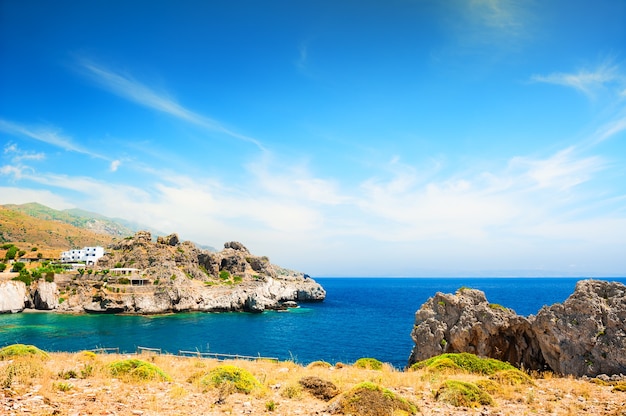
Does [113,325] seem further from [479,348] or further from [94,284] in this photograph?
[479,348]

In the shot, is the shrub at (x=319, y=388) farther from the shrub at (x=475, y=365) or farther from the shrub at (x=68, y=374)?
the shrub at (x=68, y=374)

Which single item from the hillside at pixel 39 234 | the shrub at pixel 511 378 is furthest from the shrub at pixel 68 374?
the hillside at pixel 39 234

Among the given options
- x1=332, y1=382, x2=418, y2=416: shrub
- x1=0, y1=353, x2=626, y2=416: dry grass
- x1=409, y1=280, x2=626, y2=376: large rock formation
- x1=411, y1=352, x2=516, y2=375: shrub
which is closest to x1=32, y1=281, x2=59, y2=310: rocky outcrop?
x1=0, y1=353, x2=626, y2=416: dry grass

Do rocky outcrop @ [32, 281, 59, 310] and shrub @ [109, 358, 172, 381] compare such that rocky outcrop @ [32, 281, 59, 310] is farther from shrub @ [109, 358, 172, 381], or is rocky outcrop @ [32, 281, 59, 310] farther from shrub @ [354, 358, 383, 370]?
shrub @ [354, 358, 383, 370]

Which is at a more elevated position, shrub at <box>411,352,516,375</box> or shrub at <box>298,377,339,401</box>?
shrub at <box>298,377,339,401</box>

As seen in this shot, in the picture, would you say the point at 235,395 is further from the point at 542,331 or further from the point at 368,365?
the point at 542,331

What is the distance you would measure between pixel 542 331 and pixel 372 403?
16.0 m

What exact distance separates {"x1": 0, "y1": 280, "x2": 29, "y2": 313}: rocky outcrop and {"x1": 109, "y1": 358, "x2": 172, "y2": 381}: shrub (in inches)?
3356

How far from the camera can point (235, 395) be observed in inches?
500

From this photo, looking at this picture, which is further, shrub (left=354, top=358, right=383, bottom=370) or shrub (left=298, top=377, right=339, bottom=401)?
shrub (left=354, top=358, right=383, bottom=370)

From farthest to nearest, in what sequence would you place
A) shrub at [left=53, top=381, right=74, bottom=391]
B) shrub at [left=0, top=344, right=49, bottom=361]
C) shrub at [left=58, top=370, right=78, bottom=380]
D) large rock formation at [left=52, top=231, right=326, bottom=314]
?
large rock formation at [left=52, top=231, right=326, bottom=314] < shrub at [left=0, top=344, right=49, bottom=361] < shrub at [left=58, top=370, right=78, bottom=380] < shrub at [left=53, top=381, right=74, bottom=391]

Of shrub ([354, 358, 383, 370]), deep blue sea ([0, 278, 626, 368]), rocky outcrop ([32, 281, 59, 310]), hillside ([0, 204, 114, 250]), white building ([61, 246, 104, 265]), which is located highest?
hillside ([0, 204, 114, 250])

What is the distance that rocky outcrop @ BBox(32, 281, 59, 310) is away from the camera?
82.3 metres

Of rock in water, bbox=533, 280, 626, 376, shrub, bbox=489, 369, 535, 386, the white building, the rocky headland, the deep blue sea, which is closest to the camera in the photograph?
shrub, bbox=489, 369, 535, 386
